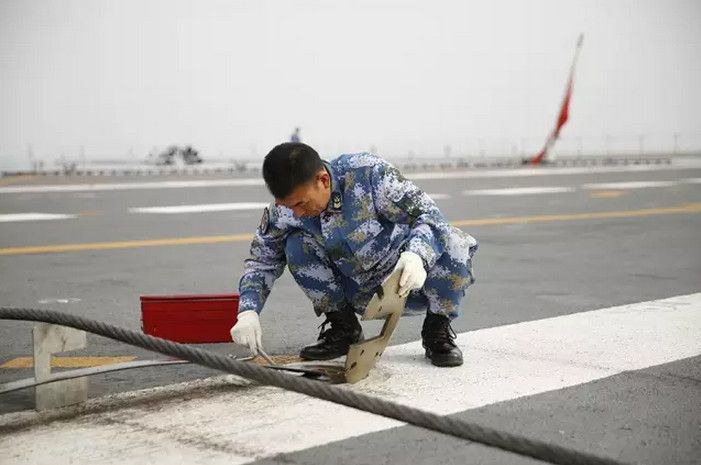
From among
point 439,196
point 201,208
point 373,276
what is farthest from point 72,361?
point 439,196

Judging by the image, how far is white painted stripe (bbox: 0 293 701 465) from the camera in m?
2.86

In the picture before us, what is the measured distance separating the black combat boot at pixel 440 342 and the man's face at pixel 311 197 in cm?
69

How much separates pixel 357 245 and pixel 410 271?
1.25 ft

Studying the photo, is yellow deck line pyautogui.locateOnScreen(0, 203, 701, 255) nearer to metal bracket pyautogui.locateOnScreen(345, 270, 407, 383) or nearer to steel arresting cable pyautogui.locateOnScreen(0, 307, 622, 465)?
metal bracket pyautogui.locateOnScreen(345, 270, 407, 383)

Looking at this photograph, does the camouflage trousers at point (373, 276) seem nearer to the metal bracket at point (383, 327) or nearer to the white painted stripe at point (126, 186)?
the metal bracket at point (383, 327)

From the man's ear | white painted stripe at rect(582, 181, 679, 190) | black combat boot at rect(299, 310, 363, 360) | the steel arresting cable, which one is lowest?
white painted stripe at rect(582, 181, 679, 190)

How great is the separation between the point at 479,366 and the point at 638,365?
0.62m

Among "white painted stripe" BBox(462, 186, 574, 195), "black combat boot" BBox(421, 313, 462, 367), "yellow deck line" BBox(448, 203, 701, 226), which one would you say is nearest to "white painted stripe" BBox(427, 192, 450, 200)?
"white painted stripe" BBox(462, 186, 574, 195)

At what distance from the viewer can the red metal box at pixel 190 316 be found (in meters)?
4.09

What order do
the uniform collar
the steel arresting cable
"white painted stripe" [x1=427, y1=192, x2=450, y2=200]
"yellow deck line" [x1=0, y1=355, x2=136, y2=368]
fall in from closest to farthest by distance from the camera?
the steel arresting cable → the uniform collar → "yellow deck line" [x1=0, y1=355, x2=136, y2=368] → "white painted stripe" [x1=427, y1=192, x2=450, y2=200]

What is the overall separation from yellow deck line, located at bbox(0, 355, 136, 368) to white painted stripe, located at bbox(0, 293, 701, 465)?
632 mm

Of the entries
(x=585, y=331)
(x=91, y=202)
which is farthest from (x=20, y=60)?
(x=585, y=331)

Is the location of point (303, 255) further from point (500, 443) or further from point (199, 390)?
point (500, 443)

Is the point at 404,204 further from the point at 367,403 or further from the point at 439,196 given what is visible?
the point at 439,196
